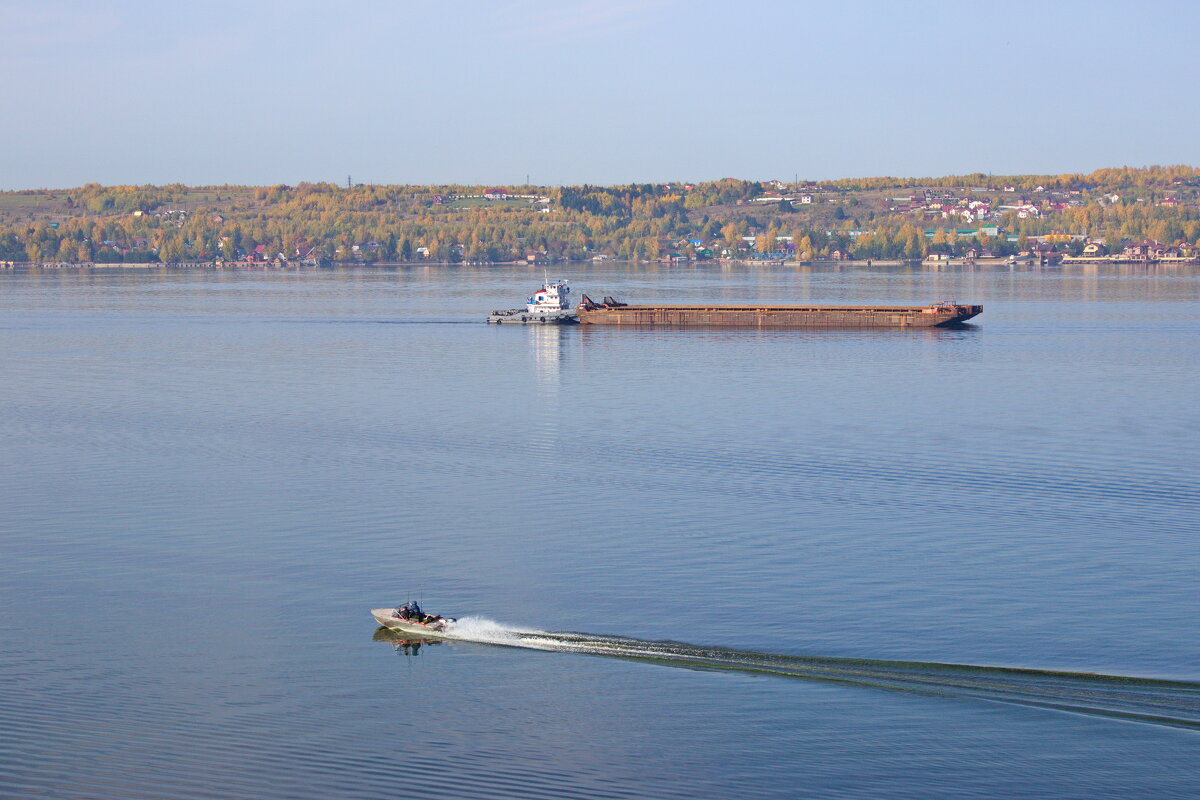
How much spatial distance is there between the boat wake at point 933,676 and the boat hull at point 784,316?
309 feet

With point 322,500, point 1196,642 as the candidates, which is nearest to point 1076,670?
point 1196,642

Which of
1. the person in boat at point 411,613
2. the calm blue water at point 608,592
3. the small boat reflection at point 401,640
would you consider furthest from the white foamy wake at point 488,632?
the person in boat at point 411,613

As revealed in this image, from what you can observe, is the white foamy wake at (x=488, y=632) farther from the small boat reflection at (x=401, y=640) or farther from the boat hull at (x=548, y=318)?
the boat hull at (x=548, y=318)

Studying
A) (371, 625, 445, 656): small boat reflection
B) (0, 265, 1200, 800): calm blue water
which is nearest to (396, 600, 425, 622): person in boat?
(371, 625, 445, 656): small boat reflection

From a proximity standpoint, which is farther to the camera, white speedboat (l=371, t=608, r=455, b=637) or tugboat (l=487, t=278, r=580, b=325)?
tugboat (l=487, t=278, r=580, b=325)

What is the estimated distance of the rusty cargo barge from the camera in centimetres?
11894

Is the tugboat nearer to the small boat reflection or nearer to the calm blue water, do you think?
the calm blue water

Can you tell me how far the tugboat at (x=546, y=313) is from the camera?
127875 mm

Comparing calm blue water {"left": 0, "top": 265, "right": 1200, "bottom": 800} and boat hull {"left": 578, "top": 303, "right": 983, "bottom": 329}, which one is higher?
boat hull {"left": 578, "top": 303, "right": 983, "bottom": 329}

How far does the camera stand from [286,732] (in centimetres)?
2412

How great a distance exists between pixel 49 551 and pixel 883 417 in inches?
1495

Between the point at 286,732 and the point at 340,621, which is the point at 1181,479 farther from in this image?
the point at 286,732

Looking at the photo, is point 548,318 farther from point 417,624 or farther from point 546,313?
point 417,624

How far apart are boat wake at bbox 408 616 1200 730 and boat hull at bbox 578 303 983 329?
94.1m
